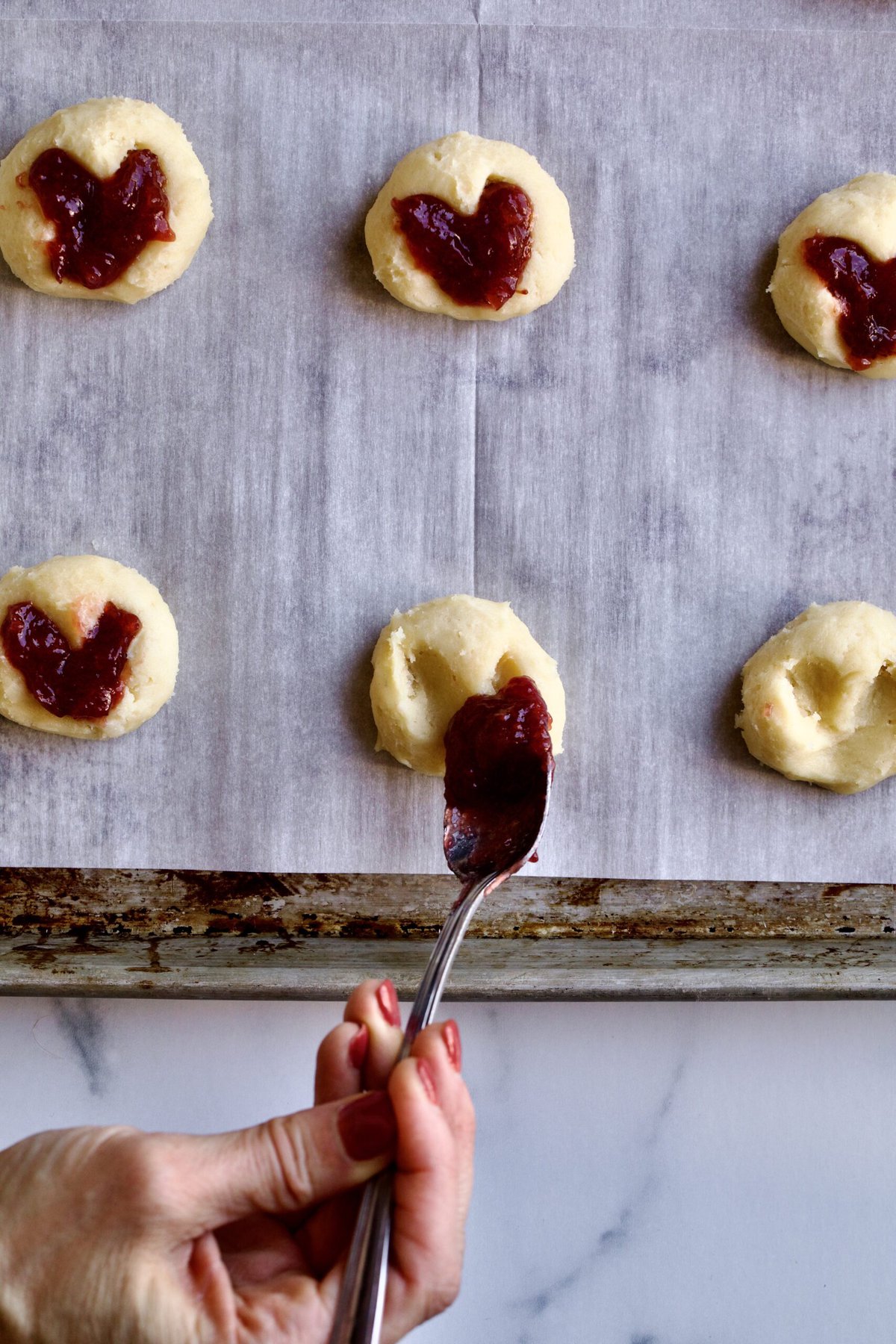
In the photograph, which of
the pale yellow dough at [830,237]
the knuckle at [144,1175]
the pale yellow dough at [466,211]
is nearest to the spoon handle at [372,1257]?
the knuckle at [144,1175]

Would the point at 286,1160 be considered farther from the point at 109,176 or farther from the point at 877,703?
the point at 109,176

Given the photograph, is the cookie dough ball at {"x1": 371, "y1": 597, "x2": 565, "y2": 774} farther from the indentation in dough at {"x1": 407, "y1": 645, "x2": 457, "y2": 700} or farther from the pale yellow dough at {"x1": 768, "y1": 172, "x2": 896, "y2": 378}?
the pale yellow dough at {"x1": 768, "y1": 172, "x2": 896, "y2": 378}

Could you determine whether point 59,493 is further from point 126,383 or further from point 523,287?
point 523,287

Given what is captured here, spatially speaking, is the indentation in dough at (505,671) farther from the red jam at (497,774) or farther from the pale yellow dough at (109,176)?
the pale yellow dough at (109,176)

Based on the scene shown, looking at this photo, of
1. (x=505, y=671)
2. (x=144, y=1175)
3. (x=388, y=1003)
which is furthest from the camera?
(x=505, y=671)

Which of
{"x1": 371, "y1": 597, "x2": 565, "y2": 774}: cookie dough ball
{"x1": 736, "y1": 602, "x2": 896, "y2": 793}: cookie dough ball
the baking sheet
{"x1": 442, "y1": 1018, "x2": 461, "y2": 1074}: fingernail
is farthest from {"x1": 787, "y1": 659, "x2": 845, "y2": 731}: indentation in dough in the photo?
{"x1": 442, "y1": 1018, "x2": 461, "y2": 1074}: fingernail

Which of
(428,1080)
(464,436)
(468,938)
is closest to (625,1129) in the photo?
(468,938)

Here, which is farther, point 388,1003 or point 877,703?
point 877,703

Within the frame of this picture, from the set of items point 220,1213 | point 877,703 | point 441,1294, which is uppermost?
point 877,703
